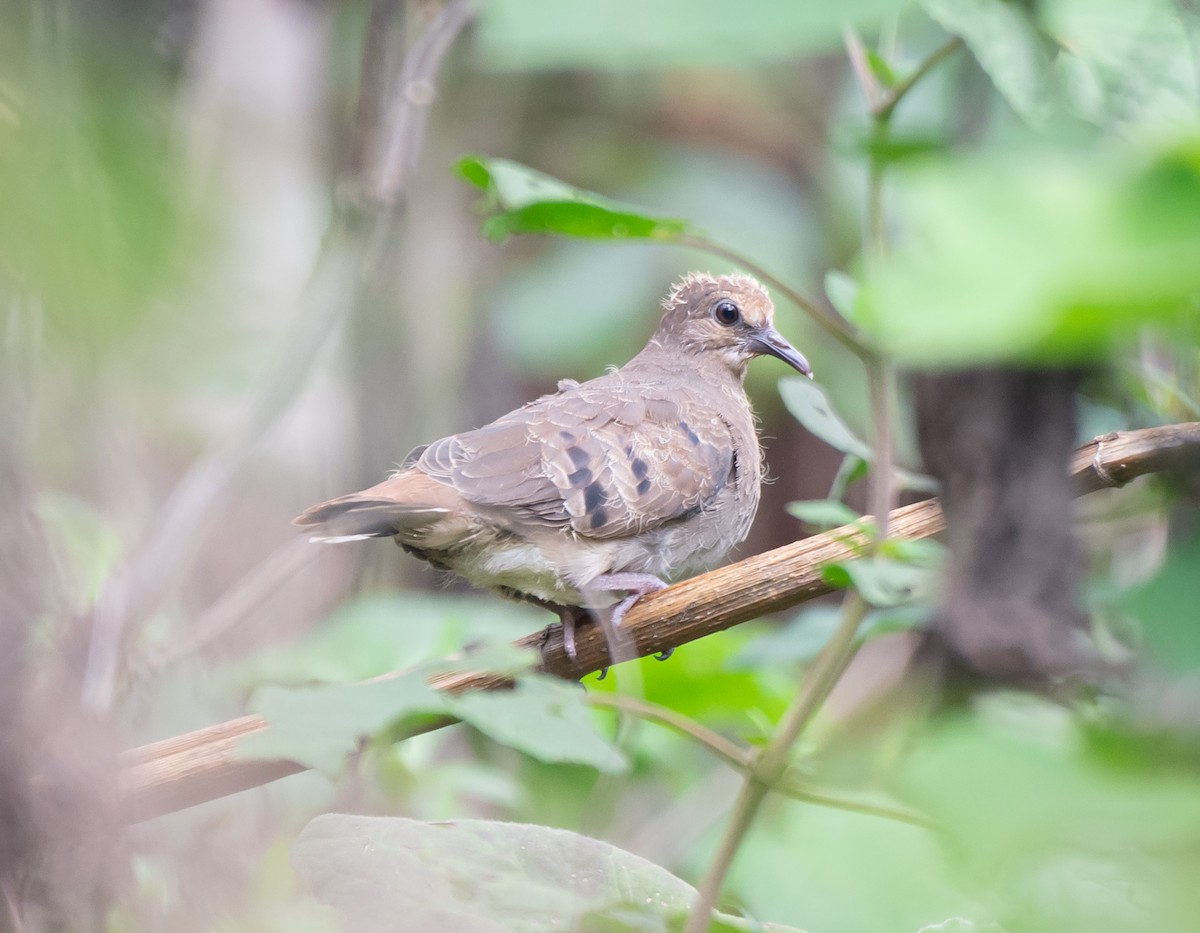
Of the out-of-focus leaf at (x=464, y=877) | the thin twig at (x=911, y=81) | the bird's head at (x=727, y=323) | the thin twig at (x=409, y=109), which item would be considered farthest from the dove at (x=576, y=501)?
the thin twig at (x=911, y=81)

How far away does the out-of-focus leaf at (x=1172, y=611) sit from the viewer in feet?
2.49

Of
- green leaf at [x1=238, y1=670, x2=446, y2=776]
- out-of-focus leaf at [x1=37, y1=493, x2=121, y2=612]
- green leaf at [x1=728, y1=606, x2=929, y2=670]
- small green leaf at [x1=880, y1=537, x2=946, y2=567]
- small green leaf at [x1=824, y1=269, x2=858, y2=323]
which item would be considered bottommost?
out-of-focus leaf at [x1=37, y1=493, x2=121, y2=612]

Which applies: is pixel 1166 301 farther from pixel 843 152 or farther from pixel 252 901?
pixel 252 901

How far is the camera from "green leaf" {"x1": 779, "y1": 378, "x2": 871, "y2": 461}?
250 centimetres

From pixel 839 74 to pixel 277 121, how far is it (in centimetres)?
372

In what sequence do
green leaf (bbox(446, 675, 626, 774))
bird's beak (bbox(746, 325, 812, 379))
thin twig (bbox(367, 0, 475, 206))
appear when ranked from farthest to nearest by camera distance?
bird's beak (bbox(746, 325, 812, 379))
thin twig (bbox(367, 0, 475, 206))
green leaf (bbox(446, 675, 626, 774))

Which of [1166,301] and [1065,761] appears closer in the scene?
[1166,301]

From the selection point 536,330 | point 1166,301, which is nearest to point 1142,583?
point 1166,301

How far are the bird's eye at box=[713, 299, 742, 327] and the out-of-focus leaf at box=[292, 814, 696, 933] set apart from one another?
2.61 meters

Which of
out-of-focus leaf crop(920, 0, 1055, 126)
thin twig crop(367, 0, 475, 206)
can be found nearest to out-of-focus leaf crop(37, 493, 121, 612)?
thin twig crop(367, 0, 475, 206)

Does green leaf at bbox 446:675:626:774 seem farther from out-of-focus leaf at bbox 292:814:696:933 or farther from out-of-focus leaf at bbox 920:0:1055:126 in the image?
out-of-focus leaf at bbox 920:0:1055:126

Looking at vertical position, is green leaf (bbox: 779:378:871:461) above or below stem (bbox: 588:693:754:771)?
above

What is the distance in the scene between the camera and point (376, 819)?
171 centimetres

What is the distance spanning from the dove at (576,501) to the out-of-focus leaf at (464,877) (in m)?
1.09
